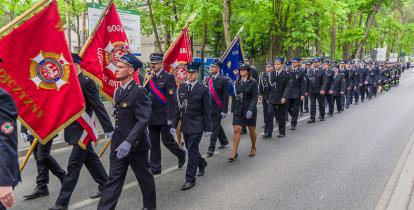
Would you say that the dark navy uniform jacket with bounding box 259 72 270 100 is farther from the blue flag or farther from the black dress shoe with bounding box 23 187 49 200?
the black dress shoe with bounding box 23 187 49 200

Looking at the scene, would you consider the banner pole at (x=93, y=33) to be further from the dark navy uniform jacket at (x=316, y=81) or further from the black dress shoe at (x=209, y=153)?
the dark navy uniform jacket at (x=316, y=81)

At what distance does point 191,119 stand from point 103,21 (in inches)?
88.4

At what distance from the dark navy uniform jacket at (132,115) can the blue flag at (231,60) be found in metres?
5.31

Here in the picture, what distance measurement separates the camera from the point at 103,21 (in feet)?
21.2

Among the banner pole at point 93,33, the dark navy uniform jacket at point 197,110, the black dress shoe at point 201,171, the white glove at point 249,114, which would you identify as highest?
the banner pole at point 93,33

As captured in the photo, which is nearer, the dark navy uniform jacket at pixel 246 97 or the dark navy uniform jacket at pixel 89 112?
the dark navy uniform jacket at pixel 89 112

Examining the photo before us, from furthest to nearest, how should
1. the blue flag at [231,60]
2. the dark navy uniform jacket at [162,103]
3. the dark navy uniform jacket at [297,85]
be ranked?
the dark navy uniform jacket at [297,85], the blue flag at [231,60], the dark navy uniform jacket at [162,103]

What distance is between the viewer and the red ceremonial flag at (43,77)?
4.65 metres

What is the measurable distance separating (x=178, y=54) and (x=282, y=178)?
3.52 m

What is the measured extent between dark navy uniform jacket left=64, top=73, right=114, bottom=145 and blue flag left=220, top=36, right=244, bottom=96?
481 cm

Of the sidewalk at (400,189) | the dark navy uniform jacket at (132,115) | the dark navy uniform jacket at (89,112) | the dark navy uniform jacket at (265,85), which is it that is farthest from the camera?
the dark navy uniform jacket at (265,85)

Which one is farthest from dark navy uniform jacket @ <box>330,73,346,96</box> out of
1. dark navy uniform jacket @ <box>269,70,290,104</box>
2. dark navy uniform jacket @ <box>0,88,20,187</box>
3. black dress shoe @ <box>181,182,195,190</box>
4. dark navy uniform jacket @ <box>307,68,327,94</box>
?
dark navy uniform jacket @ <box>0,88,20,187</box>

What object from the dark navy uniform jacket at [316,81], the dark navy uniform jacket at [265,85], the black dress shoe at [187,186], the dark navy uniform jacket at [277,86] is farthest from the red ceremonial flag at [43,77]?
the dark navy uniform jacket at [316,81]

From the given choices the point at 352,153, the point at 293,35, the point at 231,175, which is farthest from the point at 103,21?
the point at 293,35
